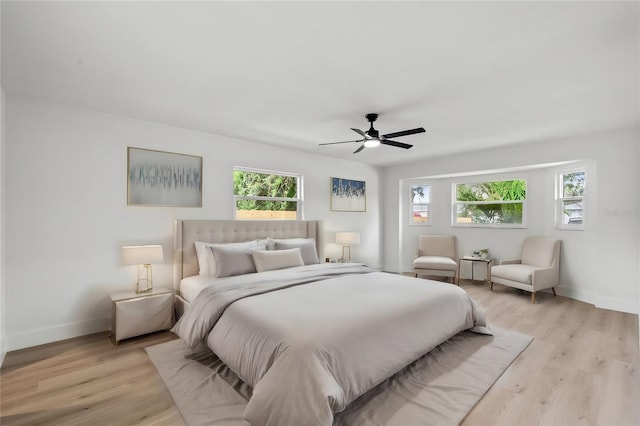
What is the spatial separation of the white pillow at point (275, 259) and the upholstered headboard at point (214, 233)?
25.9 inches

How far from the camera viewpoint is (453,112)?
3381mm

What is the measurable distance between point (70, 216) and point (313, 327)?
2973 mm

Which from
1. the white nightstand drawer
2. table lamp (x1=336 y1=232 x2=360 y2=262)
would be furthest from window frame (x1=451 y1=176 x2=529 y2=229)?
the white nightstand drawer

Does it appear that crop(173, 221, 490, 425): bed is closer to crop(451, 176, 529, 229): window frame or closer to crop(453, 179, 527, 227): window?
crop(451, 176, 529, 229): window frame

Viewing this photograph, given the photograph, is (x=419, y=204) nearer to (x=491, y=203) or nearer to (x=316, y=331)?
(x=491, y=203)

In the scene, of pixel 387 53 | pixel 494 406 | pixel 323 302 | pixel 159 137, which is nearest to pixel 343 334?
pixel 323 302

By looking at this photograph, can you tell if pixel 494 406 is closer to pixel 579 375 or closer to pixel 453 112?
pixel 579 375

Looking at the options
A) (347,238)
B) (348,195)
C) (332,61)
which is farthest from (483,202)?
(332,61)

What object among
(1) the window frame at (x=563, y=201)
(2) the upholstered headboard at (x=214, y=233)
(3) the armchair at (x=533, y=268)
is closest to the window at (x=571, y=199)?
(1) the window frame at (x=563, y=201)

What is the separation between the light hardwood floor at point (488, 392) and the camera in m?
1.97

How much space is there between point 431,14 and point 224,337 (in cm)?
267

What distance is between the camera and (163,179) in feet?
12.5

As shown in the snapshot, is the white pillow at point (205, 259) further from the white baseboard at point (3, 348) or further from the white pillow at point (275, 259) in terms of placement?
the white baseboard at point (3, 348)

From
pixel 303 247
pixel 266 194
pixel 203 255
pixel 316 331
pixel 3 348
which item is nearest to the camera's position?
pixel 316 331
